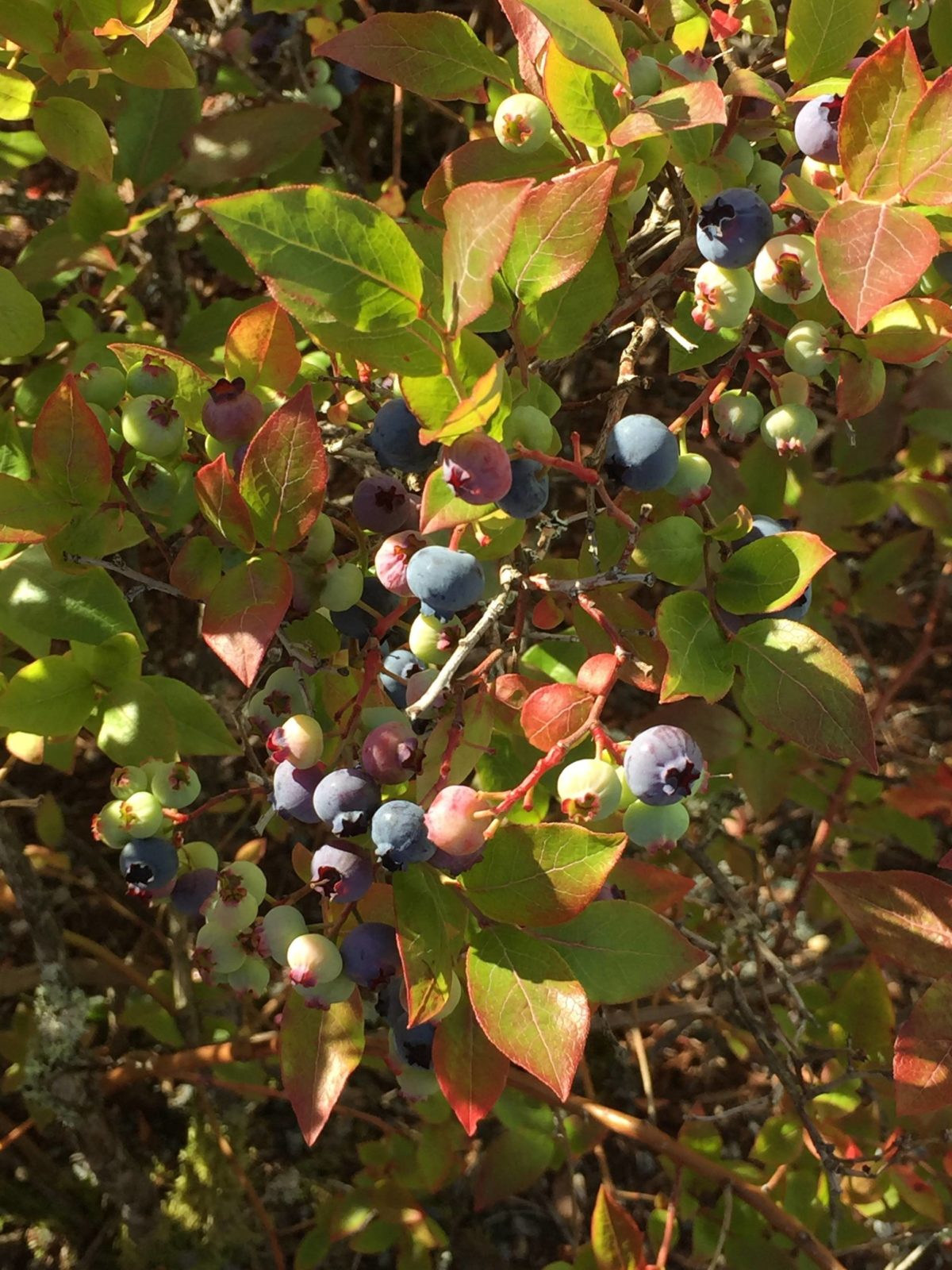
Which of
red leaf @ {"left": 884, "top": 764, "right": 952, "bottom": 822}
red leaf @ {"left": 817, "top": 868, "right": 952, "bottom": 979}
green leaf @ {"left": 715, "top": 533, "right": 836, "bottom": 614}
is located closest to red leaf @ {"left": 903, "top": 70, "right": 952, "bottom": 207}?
green leaf @ {"left": 715, "top": 533, "right": 836, "bottom": 614}

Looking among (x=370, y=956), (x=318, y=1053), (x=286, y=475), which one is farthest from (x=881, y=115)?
(x=318, y=1053)

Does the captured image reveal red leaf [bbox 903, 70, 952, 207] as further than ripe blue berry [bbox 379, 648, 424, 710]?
No

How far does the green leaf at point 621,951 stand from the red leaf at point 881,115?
53 centimetres

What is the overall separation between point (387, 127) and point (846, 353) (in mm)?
1376

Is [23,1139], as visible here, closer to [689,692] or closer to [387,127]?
[689,692]

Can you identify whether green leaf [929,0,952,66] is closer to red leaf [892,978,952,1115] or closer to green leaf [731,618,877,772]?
green leaf [731,618,877,772]

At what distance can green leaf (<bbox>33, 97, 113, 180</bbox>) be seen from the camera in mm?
945

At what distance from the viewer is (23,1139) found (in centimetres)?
162

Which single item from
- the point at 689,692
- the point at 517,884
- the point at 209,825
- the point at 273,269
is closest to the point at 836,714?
the point at 689,692

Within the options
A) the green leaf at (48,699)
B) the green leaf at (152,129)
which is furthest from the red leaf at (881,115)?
the green leaf at (152,129)

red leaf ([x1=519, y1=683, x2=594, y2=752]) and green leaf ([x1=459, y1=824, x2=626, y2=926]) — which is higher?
red leaf ([x1=519, y1=683, x2=594, y2=752])

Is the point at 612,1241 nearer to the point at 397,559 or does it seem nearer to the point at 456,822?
the point at 456,822

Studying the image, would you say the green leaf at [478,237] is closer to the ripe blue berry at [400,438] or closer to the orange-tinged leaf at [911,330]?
the ripe blue berry at [400,438]

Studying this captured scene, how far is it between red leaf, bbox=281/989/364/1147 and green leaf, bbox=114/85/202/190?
3.18 ft
